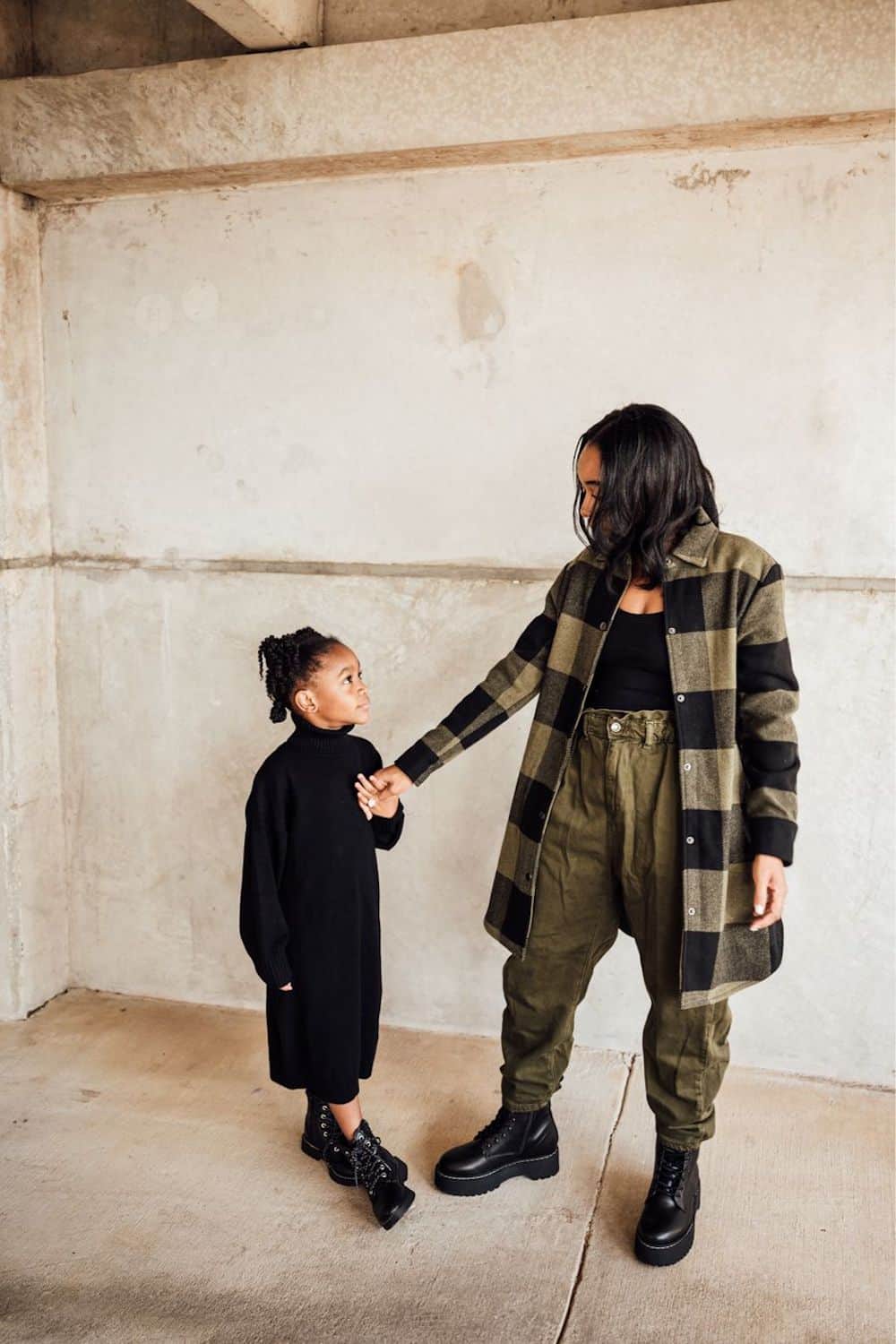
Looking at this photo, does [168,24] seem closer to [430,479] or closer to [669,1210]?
[430,479]

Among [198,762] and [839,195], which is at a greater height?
[839,195]

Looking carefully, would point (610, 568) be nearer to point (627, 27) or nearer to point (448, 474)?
point (448, 474)

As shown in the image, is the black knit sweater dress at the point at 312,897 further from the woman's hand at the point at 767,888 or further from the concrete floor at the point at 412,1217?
the woman's hand at the point at 767,888

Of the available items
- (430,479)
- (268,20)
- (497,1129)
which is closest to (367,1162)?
(497,1129)

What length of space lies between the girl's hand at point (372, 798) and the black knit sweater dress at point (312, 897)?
0.02 metres

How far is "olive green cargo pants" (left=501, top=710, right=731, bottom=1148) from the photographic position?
231 cm

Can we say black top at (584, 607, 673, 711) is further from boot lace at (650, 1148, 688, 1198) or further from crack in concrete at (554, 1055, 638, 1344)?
crack in concrete at (554, 1055, 638, 1344)

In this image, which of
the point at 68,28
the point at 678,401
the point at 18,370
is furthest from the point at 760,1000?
the point at 68,28

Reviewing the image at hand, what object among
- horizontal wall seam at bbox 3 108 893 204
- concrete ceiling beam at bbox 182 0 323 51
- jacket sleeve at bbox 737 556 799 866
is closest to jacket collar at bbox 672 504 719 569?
jacket sleeve at bbox 737 556 799 866

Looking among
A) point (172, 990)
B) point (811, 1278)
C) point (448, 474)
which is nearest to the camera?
point (811, 1278)

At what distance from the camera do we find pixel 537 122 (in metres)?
2.82

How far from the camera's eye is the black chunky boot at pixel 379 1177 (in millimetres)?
2439

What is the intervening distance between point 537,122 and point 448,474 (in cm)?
91

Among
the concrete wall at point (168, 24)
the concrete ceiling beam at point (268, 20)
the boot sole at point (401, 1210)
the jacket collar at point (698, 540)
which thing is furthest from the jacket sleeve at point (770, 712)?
the concrete ceiling beam at point (268, 20)
